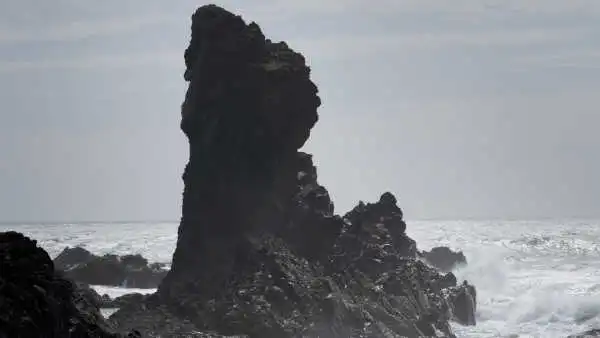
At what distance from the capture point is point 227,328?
4478 centimetres

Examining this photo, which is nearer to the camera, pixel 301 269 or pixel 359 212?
pixel 301 269

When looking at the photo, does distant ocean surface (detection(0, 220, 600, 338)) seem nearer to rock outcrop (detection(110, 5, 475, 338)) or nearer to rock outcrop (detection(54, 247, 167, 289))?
rock outcrop (detection(54, 247, 167, 289))

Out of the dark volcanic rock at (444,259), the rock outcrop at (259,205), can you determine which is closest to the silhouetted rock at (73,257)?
the dark volcanic rock at (444,259)

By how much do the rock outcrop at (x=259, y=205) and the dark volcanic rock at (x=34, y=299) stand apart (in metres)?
26.0

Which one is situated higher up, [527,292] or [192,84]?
[192,84]

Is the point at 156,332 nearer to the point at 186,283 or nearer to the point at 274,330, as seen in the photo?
the point at 274,330

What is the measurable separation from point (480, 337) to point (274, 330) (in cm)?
1902

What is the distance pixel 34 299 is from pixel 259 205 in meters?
33.5

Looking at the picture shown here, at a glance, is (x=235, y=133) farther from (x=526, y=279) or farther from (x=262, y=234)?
(x=526, y=279)

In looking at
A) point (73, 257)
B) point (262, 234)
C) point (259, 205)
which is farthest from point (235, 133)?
point (73, 257)

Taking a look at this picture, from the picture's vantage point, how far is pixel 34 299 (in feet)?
68.8

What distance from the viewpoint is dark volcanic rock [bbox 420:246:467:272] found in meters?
97.9

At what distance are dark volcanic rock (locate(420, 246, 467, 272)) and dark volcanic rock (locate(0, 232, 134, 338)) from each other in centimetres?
7672

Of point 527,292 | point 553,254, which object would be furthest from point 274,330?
point 553,254
